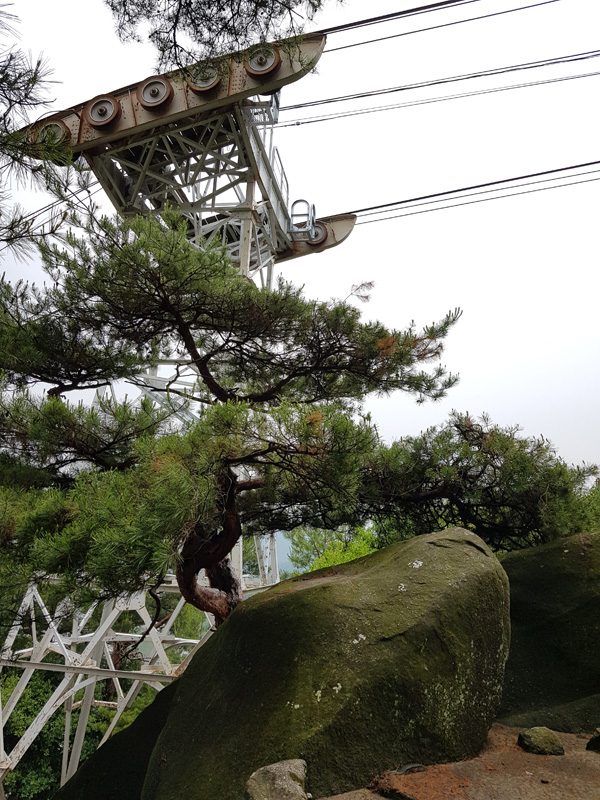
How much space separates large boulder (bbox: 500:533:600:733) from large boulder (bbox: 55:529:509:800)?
977mm

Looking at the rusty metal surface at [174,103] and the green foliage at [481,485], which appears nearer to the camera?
the green foliage at [481,485]

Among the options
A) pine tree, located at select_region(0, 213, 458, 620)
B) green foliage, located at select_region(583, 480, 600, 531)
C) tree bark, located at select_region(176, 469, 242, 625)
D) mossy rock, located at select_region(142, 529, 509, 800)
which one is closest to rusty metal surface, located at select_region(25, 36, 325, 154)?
pine tree, located at select_region(0, 213, 458, 620)

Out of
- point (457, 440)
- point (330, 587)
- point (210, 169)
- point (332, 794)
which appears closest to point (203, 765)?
point (332, 794)

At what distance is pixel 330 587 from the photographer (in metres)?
3.57

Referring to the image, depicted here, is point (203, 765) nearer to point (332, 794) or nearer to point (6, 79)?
point (332, 794)

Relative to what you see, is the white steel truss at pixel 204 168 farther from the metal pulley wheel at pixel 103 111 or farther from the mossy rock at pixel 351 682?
the mossy rock at pixel 351 682

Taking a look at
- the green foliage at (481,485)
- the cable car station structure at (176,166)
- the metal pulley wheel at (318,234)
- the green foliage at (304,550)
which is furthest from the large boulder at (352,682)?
the green foliage at (304,550)

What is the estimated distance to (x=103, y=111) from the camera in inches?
283

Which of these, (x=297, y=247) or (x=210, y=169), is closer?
(x=210, y=169)

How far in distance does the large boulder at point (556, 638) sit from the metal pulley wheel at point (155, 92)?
7033 millimetres

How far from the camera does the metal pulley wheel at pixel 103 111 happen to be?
7133mm

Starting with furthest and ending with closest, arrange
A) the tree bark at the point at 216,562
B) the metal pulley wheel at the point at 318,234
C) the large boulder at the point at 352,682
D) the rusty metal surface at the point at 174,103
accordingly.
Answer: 1. the metal pulley wheel at the point at 318,234
2. the rusty metal surface at the point at 174,103
3. the tree bark at the point at 216,562
4. the large boulder at the point at 352,682

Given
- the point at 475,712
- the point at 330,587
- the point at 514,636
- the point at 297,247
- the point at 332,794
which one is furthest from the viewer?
the point at 297,247

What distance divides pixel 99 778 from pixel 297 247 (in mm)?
8134
